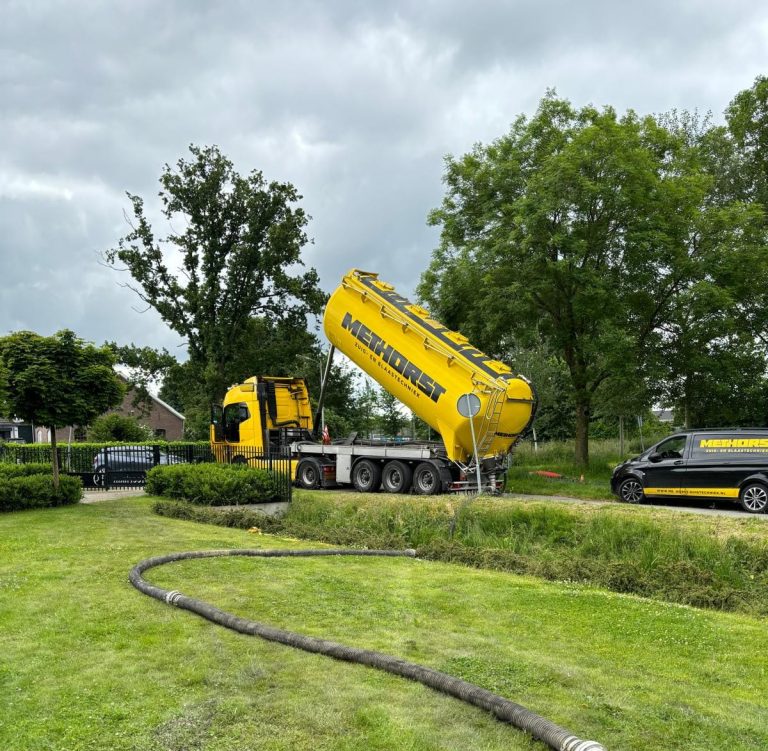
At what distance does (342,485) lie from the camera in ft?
71.6

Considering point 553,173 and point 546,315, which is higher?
point 553,173

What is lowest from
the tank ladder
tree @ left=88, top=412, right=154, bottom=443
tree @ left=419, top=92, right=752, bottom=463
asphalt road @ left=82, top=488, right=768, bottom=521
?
asphalt road @ left=82, top=488, right=768, bottom=521

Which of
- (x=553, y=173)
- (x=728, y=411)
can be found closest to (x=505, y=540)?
(x=553, y=173)

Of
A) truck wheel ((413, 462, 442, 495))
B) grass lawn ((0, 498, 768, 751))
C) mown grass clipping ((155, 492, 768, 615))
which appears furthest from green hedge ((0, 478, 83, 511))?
truck wheel ((413, 462, 442, 495))

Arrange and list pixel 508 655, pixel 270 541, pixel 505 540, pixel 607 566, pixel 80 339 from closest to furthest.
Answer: pixel 508 655 < pixel 607 566 < pixel 505 540 < pixel 270 541 < pixel 80 339

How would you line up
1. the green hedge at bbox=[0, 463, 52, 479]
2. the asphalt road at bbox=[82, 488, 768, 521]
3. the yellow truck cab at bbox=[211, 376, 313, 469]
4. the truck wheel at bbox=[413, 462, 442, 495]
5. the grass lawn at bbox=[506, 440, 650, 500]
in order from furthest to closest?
1. the yellow truck cab at bbox=[211, 376, 313, 469]
2. the grass lawn at bbox=[506, 440, 650, 500]
3. the truck wheel at bbox=[413, 462, 442, 495]
4. the green hedge at bbox=[0, 463, 52, 479]
5. the asphalt road at bbox=[82, 488, 768, 521]

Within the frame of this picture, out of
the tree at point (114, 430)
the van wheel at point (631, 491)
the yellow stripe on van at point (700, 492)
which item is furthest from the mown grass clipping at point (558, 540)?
the tree at point (114, 430)

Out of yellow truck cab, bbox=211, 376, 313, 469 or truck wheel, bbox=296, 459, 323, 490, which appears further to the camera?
yellow truck cab, bbox=211, 376, 313, 469

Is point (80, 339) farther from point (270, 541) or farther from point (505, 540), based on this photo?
point (505, 540)

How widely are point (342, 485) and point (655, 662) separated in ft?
52.6

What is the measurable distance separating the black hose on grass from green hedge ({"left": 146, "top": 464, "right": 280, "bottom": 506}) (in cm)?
790

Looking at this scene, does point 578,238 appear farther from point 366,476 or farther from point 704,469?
point 366,476

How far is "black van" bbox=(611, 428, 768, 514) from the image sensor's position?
16406 mm

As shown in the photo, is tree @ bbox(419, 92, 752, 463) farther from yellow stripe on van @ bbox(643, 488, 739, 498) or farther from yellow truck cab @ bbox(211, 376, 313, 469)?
yellow truck cab @ bbox(211, 376, 313, 469)
